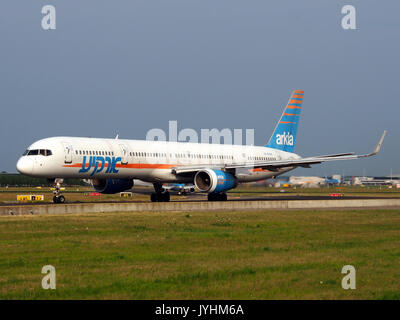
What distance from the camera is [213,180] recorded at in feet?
142

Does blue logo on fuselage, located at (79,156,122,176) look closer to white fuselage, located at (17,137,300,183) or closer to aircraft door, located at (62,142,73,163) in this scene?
white fuselage, located at (17,137,300,183)

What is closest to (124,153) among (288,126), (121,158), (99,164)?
(121,158)

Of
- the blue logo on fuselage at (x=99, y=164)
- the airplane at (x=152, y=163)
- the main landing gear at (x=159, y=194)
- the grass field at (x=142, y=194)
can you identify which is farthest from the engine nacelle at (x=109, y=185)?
the grass field at (x=142, y=194)

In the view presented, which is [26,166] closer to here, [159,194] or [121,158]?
[121,158]

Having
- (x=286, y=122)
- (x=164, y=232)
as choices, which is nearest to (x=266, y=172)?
(x=286, y=122)

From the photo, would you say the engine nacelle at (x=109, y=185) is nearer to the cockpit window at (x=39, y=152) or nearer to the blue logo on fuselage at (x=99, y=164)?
the blue logo on fuselage at (x=99, y=164)

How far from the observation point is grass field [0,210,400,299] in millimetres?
12172

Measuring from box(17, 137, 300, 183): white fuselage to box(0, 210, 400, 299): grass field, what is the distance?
11.8 meters

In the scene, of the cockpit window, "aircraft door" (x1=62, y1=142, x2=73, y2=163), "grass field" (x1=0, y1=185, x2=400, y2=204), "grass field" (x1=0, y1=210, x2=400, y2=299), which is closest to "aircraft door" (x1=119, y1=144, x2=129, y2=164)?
"aircraft door" (x1=62, y1=142, x2=73, y2=163)

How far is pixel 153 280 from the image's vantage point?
42.8ft

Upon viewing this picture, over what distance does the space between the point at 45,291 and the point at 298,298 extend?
15.9 ft

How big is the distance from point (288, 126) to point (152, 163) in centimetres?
1913

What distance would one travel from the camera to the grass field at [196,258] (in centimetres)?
1217
